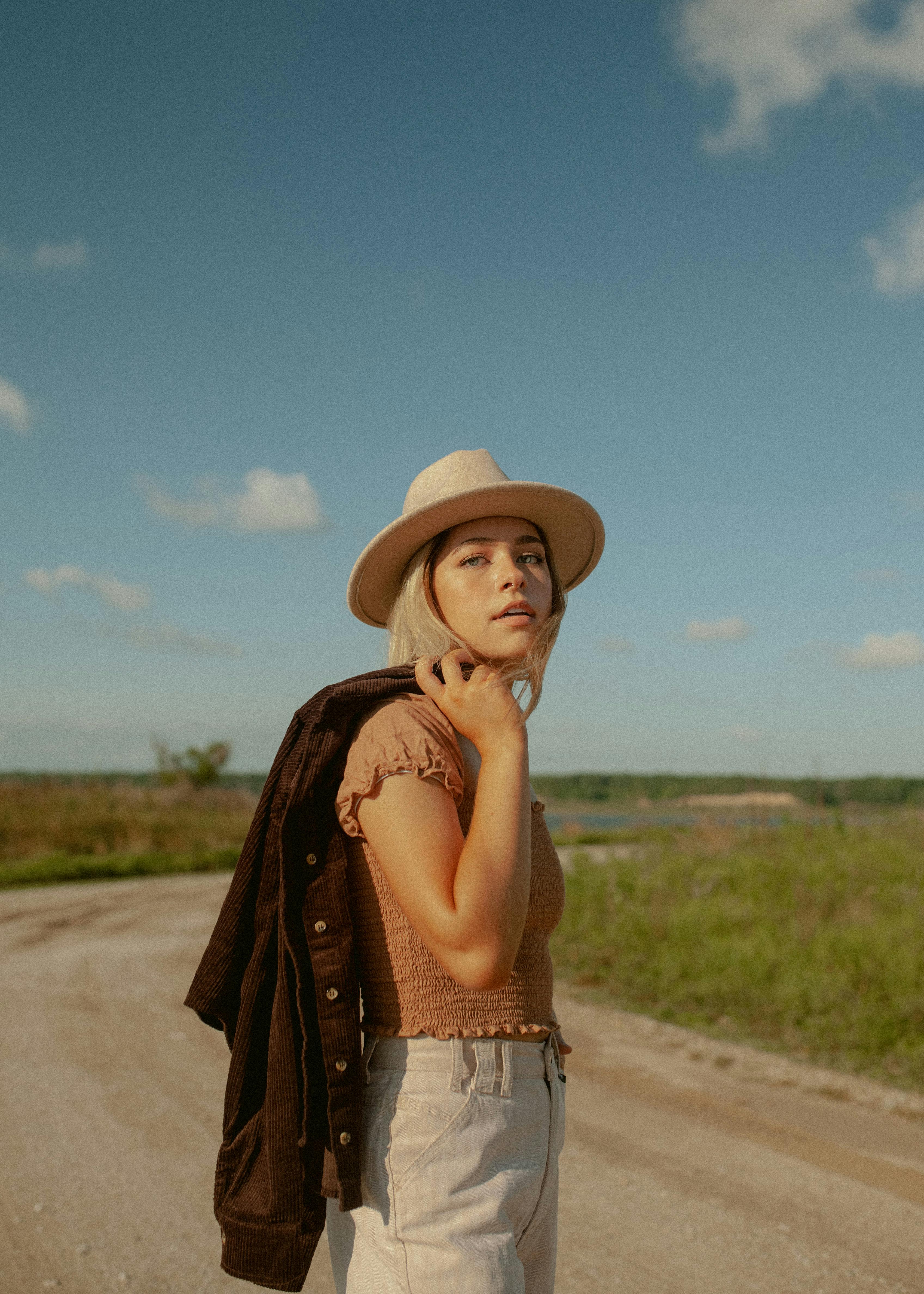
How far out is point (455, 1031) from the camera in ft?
5.45

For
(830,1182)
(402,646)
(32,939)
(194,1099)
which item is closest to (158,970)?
(32,939)

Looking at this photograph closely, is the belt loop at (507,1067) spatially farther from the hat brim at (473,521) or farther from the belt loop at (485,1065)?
the hat brim at (473,521)

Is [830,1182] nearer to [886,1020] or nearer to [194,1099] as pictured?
[886,1020]

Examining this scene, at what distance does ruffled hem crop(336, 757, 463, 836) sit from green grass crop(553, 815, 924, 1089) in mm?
5464

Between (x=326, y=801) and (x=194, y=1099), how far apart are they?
15.3 feet

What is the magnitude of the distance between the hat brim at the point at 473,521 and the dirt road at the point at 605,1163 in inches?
108

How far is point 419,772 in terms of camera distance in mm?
1623

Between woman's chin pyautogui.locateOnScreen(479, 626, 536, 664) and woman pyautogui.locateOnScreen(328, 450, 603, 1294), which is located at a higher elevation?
woman's chin pyautogui.locateOnScreen(479, 626, 536, 664)

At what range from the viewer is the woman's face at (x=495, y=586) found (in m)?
1.94

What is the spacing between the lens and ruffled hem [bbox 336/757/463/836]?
162 centimetres

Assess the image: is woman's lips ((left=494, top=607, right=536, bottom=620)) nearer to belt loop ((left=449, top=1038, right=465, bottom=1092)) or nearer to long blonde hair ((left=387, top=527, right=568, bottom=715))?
long blonde hair ((left=387, top=527, right=568, bottom=715))

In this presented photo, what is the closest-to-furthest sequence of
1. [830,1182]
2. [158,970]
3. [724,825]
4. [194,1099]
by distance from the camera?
[830,1182] → [194,1099] → [158,970] → [724,825]

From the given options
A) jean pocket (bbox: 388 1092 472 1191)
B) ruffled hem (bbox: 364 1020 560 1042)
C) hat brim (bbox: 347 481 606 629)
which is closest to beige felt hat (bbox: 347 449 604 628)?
hat brim (bbox: 347 481 606 629)

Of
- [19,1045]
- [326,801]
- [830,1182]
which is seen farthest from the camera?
[19,1045]
